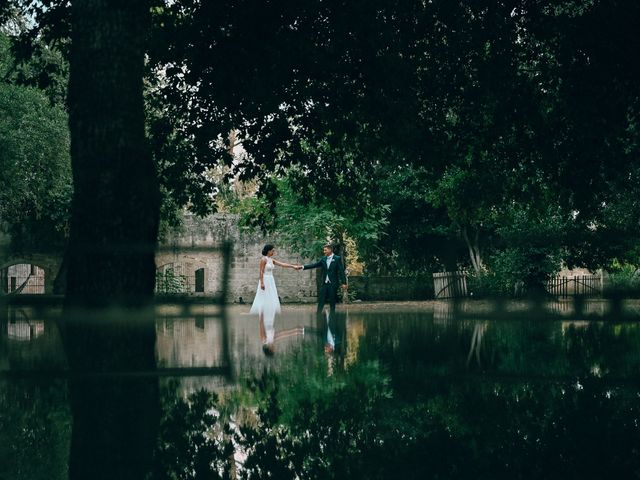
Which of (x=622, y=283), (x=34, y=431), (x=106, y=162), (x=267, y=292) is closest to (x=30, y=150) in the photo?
(x=267, y=292)

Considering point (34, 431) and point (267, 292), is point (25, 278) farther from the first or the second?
point (34, 431)

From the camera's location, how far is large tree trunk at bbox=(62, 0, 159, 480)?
976 centimetres

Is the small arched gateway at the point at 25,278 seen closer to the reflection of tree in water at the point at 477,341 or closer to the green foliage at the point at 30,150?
the green foliage at the point at 30,150

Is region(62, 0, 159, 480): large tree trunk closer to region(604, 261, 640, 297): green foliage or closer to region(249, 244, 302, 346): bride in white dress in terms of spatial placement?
region(249, 244, 302, 346): bride in white dress

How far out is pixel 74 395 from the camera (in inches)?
317

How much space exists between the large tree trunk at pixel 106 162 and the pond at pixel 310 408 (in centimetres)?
41

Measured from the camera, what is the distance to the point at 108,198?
979cm

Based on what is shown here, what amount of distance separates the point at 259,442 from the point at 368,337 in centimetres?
1078

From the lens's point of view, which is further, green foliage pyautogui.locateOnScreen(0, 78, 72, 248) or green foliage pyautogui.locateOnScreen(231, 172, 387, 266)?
green foliage pyautogui.locateOnScreen(231, 172, 387, 266)

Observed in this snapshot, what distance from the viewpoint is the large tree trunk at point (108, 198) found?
32.0ft

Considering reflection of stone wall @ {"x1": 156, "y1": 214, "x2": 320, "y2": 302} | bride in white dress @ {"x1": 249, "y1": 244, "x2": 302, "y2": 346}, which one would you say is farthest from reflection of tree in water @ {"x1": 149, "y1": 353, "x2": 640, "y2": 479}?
reflection of stone wall @ {"x1": 156, "y1": 214, "x2": 320, "y2": 302}

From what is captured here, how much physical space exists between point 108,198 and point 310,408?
11.8 feet

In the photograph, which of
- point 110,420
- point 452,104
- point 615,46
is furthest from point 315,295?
point 110,420

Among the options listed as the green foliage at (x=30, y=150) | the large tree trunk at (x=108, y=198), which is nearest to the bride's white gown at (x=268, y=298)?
the green foliage at (x=30, y=150)
